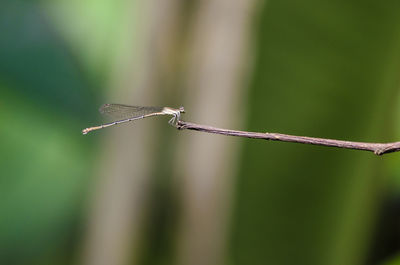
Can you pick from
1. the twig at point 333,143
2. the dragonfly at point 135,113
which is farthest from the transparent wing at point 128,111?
the twig at point 333,143

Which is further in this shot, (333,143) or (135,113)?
(135,113)

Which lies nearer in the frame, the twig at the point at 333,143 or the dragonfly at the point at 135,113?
the twig at the point at 333,143

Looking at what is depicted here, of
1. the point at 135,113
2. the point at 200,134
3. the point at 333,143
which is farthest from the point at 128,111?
the point at 333,143

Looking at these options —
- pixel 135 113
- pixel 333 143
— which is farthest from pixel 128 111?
pixel 333 143

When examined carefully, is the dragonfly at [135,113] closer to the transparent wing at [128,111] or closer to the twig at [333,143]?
the transparent wing at [128,111]

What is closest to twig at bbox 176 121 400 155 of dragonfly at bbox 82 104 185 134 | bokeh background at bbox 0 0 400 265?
bokeh background at bbox 0 0 400 265

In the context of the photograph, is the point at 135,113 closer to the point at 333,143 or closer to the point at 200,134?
the point at 200,134

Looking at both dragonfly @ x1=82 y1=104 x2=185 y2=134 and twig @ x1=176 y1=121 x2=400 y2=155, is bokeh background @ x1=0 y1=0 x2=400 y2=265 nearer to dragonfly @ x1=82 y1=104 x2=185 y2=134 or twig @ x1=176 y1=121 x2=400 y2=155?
dragonfly @ x1=82 y1=104 x2=185 y2=134

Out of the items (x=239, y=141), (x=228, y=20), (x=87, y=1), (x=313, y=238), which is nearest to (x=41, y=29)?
(x=87, y=1)
